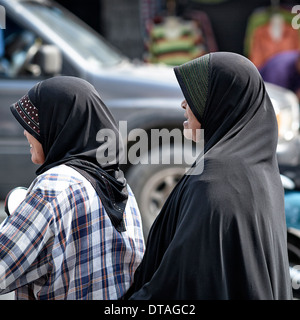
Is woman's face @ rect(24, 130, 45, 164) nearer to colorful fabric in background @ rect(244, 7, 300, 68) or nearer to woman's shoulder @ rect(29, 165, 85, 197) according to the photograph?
woman's shoulder @ rect(29, 165, 85, 197)

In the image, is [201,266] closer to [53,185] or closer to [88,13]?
[53,185]

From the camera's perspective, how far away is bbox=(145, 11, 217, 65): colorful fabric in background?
9969mm

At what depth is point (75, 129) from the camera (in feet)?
7.66

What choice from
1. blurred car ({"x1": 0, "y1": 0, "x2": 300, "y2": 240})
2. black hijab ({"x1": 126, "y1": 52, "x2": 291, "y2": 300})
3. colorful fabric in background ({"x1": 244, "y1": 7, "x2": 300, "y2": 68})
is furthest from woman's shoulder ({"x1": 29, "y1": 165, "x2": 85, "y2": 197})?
colorful fabric in background ({"x1": 244, "y1": 7, "x2": 300, "y2": 68})

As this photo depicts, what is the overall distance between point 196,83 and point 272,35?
26.2ft

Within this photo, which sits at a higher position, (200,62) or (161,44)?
(200,62)

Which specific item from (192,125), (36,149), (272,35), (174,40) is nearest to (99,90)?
(36,149)

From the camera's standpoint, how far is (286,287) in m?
2.23

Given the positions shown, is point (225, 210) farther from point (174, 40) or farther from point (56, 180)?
point (174, 40)

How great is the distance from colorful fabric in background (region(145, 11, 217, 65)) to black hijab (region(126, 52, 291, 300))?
25.5 feet

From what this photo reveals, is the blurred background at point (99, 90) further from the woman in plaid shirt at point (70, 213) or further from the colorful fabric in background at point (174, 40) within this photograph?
the colorful fabric in background at point (174, 40)

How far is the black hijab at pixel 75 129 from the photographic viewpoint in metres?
2.29
